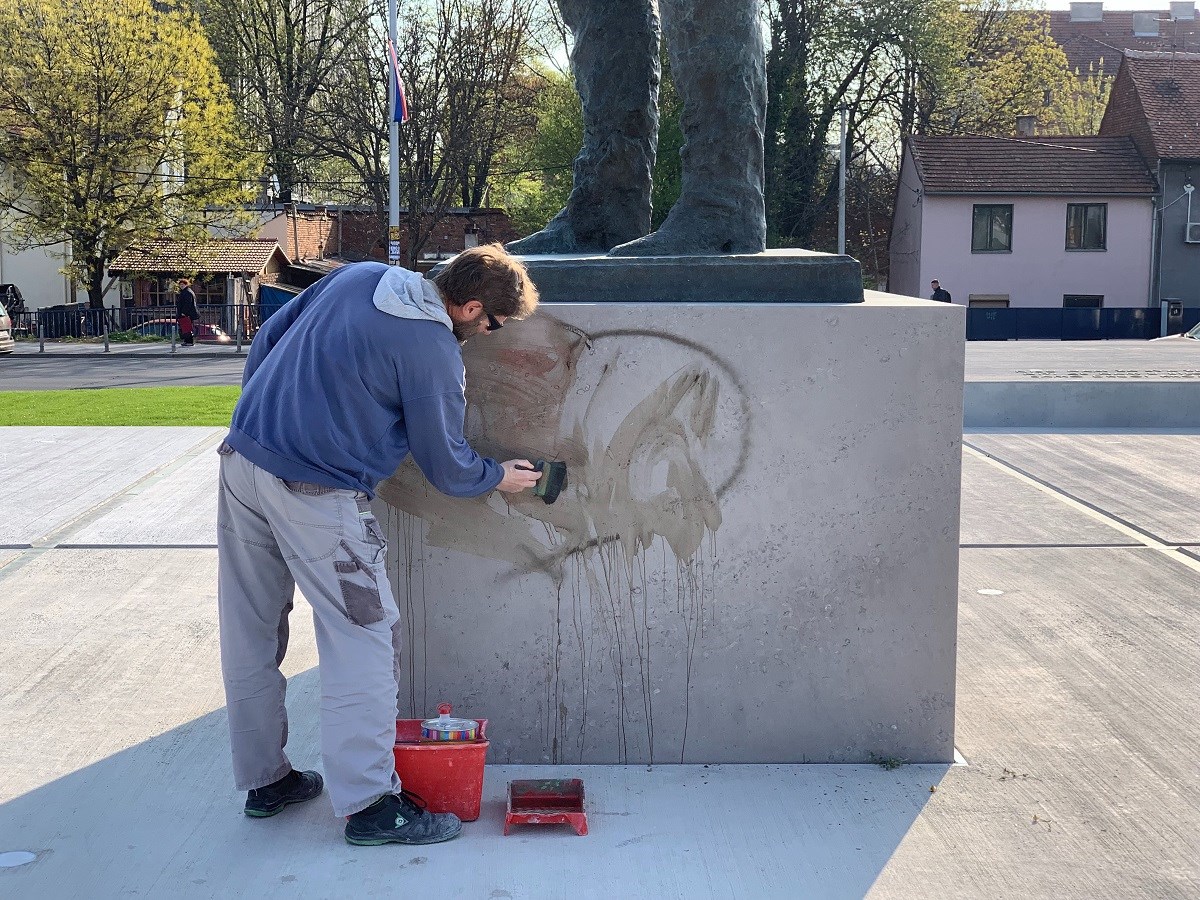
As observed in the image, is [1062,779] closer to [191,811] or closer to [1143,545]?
[191,811]

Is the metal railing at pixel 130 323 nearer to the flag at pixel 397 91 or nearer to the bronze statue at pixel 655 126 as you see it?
the flag at pixel 397 91

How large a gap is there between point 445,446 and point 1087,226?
41348mm

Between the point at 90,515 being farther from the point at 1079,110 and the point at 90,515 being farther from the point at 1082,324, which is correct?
the point at 1079,110

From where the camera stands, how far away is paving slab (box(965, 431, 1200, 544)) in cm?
752

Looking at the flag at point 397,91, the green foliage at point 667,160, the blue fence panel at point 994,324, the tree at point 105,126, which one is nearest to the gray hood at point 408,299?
the flag at point 397,91

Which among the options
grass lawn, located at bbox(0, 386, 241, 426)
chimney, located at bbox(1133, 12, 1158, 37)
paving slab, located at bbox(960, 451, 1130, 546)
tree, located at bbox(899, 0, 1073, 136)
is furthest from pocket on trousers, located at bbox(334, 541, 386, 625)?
chimney, located at bbox(1133, 12, 1158, 37)

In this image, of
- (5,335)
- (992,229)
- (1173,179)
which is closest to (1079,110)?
(1173,179)

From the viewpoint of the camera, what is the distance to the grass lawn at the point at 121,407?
12.4 meters

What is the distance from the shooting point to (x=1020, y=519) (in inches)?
295

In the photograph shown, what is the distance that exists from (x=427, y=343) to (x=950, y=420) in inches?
61.8

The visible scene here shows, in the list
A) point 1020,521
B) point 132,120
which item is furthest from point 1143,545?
point 132,120

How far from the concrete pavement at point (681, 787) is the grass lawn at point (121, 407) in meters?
6.41

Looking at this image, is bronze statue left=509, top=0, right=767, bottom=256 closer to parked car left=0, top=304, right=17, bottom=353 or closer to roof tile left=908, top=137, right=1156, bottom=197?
parked car left=0, top=304, right=17, bottom=353

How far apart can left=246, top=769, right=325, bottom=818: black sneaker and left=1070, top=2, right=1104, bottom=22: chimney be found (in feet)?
253
